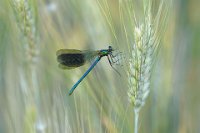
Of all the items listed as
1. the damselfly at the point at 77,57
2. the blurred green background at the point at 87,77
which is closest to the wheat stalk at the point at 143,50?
the blurred green background at the point at 87,77

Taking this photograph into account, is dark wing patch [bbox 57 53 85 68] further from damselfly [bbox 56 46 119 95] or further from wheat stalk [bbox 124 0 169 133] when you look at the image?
wheat stalk [bbox 124 0 169 133]

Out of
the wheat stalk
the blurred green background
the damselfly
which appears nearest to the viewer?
the wheat stalk

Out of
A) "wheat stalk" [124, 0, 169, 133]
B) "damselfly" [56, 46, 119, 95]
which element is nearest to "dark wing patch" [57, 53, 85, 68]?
"damselfly" [56, 46, 119, 95]

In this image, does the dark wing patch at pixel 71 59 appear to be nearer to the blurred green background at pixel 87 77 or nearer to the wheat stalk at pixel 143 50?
the blurred green background at pixel 87 77

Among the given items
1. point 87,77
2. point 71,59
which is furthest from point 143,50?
point 71,59

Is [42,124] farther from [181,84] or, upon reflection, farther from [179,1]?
[179,1]
